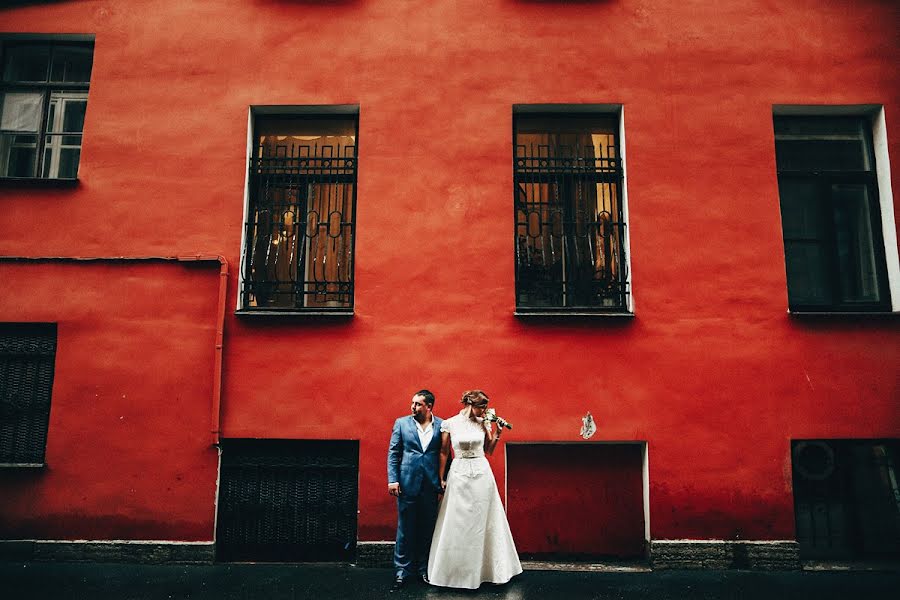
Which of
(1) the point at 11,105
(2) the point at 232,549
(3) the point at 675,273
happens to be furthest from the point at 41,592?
(3) the point at 675,273

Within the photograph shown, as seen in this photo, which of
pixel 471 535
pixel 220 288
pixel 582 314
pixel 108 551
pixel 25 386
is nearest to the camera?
pixel 471 535

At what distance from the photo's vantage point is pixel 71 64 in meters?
7.88

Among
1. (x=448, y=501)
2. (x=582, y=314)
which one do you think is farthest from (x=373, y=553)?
(x=582, y=314)

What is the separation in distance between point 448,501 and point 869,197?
5914 mm

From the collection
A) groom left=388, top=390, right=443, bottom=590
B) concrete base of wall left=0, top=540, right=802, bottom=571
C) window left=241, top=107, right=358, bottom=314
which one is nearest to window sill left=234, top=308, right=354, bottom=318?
window left=241, top=107, right=358, bottom=314

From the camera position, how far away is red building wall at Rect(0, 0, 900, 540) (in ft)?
22.5

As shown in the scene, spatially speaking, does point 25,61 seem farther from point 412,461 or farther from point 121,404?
point 412,461

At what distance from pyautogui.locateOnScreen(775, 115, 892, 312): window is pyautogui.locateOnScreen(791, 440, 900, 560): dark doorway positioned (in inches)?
63.3

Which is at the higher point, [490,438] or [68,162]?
[68,162]

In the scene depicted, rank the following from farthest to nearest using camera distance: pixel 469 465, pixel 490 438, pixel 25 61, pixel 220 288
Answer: pixel 25 61 → pixel 220 288 → pixel 490 438 → pixel 469 465

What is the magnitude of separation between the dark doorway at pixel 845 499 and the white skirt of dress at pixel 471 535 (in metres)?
3.34

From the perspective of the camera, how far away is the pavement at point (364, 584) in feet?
19.2

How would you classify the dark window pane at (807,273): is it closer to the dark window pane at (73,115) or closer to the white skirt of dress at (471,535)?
the white skirt of dress at (471,535)

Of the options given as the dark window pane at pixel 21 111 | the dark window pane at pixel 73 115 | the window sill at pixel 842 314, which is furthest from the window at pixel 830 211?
the dark window pane at pixel 21 111
